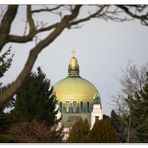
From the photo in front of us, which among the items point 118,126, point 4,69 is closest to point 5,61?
point 4,69

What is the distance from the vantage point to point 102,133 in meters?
3.20

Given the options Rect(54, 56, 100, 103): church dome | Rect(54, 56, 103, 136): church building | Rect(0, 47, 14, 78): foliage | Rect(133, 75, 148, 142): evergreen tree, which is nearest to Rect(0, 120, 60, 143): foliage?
Rect(54, 56, 103, 136): church building

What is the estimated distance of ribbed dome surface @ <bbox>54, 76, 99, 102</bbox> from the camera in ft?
10.4

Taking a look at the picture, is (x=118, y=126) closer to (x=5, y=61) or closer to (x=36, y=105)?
(x=36, y=105)

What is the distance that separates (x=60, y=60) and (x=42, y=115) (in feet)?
A: 1.54

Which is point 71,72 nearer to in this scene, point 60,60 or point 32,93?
point 60,60

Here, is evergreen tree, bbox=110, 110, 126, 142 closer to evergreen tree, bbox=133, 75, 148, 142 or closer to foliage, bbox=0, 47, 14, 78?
evergreen tree, bbox=133, 75, 148, 142

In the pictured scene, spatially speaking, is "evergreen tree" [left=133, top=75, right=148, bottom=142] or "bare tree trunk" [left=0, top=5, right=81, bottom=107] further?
"evergreen tree" [left=133, top=75, right=148, bottom=142]

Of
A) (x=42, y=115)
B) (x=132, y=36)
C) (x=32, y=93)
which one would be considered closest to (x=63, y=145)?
(x=42, y=115)

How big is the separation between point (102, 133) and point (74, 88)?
0.44 m

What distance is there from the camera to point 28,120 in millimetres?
3289

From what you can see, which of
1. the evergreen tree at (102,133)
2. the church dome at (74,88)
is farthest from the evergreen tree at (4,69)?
the evergreen tree at (102,133)

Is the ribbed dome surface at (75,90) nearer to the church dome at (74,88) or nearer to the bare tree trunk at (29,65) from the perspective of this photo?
the church dome at (74,88)
